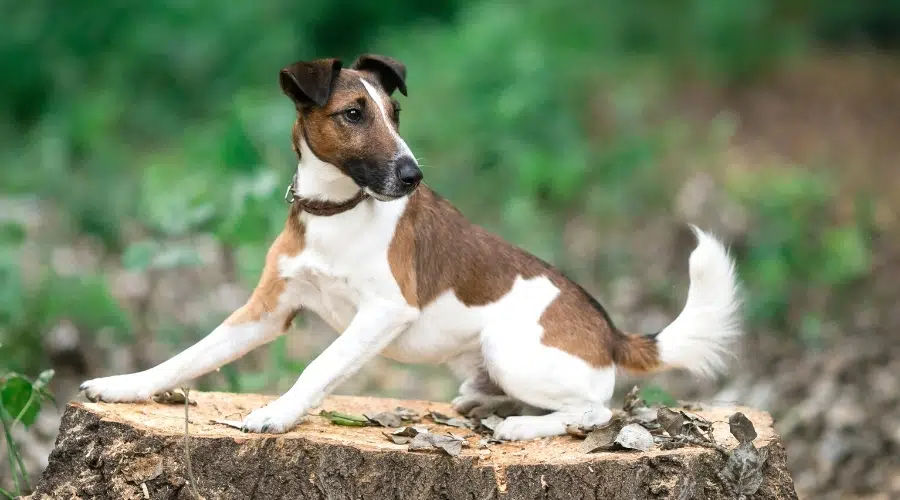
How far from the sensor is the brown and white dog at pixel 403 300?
4117 millimetres

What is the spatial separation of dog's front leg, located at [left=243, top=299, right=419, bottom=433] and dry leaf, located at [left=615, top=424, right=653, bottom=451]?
0.92 meters

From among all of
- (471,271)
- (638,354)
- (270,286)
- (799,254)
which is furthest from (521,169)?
(270,286)

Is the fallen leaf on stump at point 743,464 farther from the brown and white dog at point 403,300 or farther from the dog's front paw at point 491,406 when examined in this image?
the dog's front paw at point 491,406

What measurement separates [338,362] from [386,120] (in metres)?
0.91

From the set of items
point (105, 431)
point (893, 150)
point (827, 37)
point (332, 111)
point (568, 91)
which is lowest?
point (105, 431)

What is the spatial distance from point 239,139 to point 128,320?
180cm

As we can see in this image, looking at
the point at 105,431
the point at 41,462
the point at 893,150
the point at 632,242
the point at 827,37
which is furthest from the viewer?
the point at 827,37

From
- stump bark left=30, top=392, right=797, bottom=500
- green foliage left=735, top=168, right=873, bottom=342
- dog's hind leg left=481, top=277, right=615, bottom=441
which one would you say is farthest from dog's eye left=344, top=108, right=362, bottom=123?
green foliage left=735, top=168, right=873, bottom=342

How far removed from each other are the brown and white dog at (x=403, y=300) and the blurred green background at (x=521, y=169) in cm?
148

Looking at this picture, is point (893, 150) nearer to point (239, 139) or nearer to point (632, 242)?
point (632, 242)

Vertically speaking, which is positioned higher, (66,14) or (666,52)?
(666,52)

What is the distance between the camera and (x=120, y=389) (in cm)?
425

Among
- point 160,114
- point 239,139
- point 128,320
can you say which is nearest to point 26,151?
point 160,114

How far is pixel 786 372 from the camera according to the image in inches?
297
